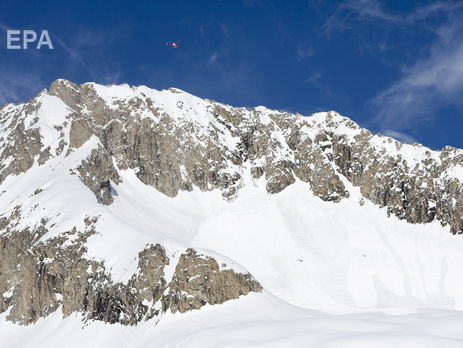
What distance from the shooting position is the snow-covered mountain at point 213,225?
65688 mm

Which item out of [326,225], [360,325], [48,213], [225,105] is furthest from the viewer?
[225,105]

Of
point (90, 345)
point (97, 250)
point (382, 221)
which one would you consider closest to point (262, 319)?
point (90, 345)

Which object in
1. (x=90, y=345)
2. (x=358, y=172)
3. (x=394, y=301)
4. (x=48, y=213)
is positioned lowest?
(x=90, y=345)

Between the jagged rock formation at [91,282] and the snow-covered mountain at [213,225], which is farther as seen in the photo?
the jagged rock formation at [91,282]

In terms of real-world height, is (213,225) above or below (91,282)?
above

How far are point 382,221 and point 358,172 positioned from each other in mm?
18972

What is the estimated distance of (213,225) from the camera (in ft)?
387

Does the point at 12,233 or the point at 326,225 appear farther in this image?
the point at 326,225

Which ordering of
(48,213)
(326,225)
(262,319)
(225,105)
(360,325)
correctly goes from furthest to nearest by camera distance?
(225,105) < (326,225) < (48,213) < (262,319) < (360,325)

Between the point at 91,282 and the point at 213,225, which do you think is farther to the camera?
the point at 213,225

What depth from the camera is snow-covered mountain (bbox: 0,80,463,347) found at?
65.7 m

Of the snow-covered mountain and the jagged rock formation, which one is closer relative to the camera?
the snow-covered mountain

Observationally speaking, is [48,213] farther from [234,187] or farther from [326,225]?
[326,225]

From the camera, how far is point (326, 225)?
400 feet
